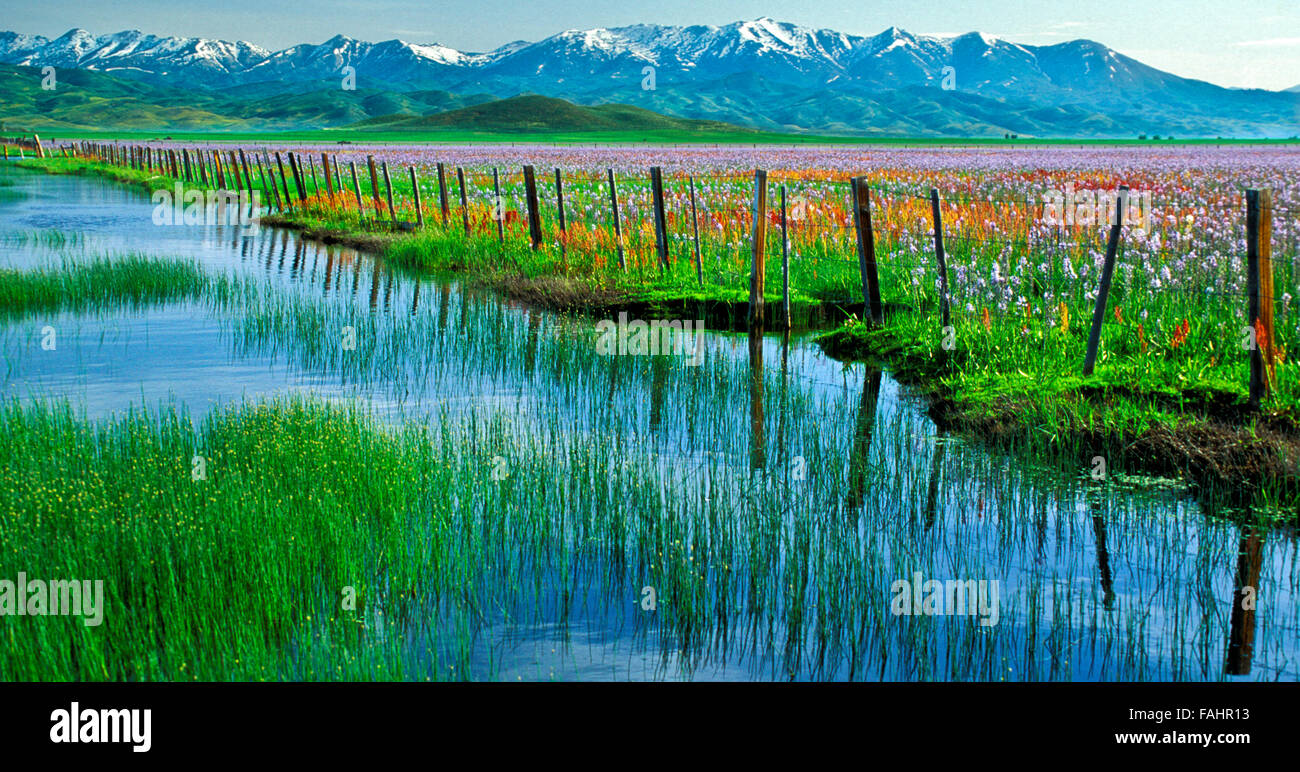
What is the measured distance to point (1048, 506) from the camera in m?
7.52

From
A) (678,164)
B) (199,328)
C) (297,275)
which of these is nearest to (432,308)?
(199,328)

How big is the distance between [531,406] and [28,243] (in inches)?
761

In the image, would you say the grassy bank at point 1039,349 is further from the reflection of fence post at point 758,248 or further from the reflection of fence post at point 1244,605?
the reflection of fence post at point 1244,605

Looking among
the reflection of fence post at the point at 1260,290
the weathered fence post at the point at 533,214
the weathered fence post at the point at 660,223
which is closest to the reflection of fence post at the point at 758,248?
the weathered fence post at the point at 660,223

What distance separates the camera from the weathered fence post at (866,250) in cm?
1331

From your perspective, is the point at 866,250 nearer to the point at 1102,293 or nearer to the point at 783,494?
the point at 1102,293

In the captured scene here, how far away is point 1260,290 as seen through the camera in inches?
332

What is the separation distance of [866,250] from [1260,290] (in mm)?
5537

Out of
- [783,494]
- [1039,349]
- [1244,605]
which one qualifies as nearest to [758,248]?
[1039,349]

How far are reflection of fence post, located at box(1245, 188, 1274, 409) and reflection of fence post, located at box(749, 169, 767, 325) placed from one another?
23.1ft

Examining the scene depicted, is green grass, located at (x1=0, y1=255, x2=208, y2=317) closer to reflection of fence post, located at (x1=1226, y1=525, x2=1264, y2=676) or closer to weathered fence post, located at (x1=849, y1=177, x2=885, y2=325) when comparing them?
weathered fence post, located at (x1=849, y1=177, x2=885, y2=325)

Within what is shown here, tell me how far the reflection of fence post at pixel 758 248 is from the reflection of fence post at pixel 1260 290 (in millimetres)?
7052
